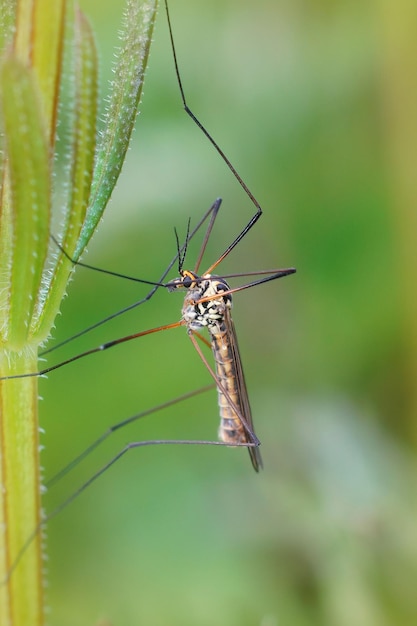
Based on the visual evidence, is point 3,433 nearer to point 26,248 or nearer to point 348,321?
point 26,248

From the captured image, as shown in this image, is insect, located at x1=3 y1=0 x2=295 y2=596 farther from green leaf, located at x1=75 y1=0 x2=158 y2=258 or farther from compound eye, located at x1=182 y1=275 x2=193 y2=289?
green leaf, located at x1=75 y1=0 x2=158 y2=258

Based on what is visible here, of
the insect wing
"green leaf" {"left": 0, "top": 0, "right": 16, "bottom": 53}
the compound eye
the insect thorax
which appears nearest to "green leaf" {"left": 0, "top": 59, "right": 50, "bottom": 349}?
"green leaf" {"left": 0, "top": 0, "right": 16, "bottom": 53}

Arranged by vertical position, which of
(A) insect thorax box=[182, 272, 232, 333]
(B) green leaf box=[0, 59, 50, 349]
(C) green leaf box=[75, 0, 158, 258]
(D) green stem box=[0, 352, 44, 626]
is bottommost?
(D) green stem box=[0, 352, 44, 626]

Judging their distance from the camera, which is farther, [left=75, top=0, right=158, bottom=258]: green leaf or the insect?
the insect

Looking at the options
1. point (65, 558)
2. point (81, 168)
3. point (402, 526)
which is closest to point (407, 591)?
point (402, 526)

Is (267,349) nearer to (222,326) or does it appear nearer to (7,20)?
(222,326)

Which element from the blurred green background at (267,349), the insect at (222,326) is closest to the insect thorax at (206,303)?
the insect at (222,326)

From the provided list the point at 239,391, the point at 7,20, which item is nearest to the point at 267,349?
the point at 239,391
